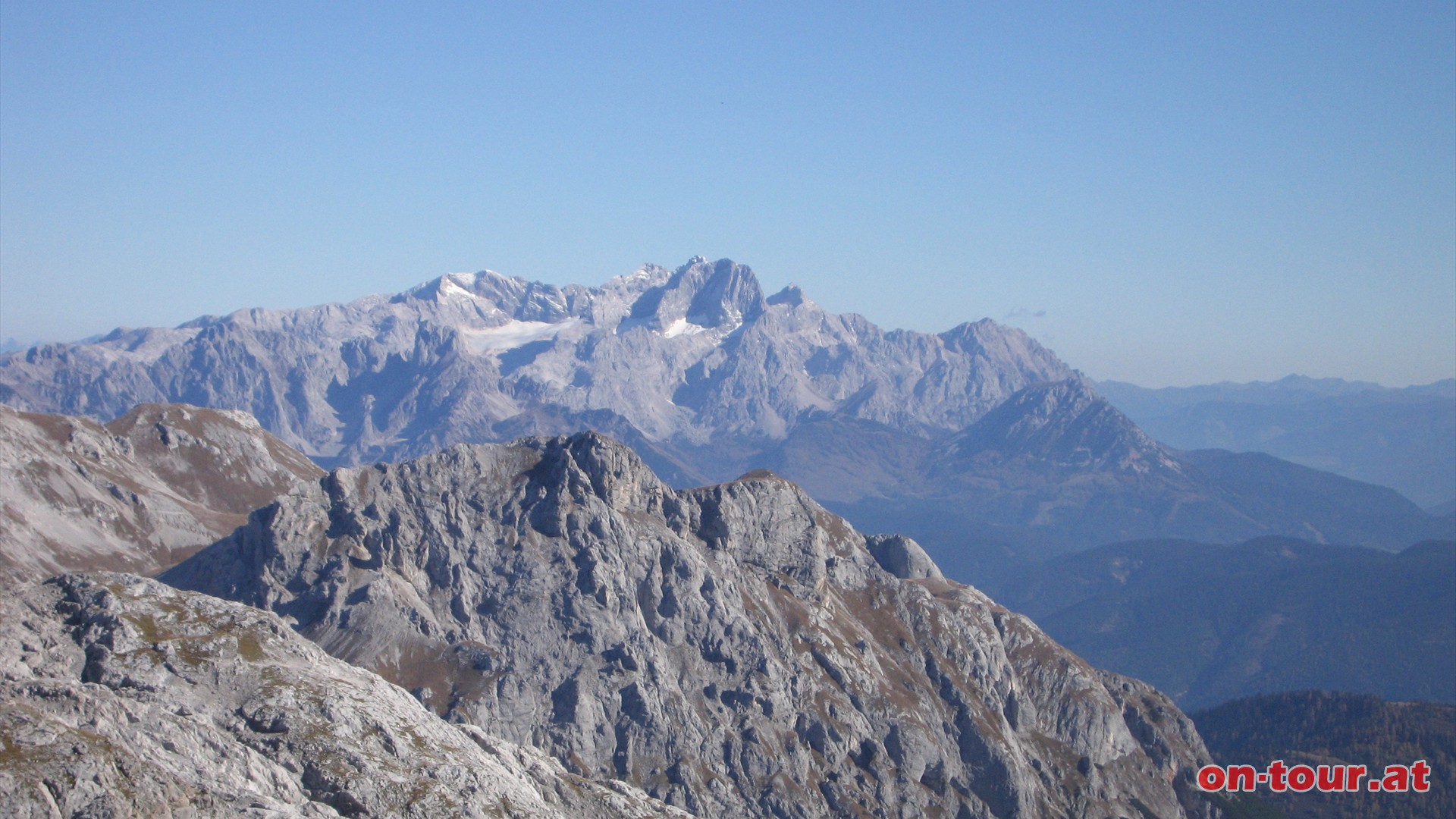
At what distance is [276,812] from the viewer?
78.5 metres

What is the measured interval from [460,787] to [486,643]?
309ft

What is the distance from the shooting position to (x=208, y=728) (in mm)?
89375

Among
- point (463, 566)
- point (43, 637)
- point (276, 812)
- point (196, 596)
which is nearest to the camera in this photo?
point (276, 812)

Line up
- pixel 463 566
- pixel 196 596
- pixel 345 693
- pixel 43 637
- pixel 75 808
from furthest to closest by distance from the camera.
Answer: pixel 463 566
pixel 196 596
pixel 345 693
pixel 43 637
pixel 75 808

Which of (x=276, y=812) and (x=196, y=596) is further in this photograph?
(x=196, y=596)

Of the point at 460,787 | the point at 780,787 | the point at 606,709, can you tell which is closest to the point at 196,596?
the point at 460,787

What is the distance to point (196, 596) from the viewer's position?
114000 mm

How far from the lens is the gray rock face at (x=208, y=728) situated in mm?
71125

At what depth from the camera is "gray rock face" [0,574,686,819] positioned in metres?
71.1

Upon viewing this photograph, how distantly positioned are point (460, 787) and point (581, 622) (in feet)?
320

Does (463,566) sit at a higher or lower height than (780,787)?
higher

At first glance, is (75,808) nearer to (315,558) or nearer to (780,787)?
(315,558)

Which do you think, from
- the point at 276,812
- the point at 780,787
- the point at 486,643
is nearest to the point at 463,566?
the point at 486,643

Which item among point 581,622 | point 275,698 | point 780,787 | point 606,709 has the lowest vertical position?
point 780,787
